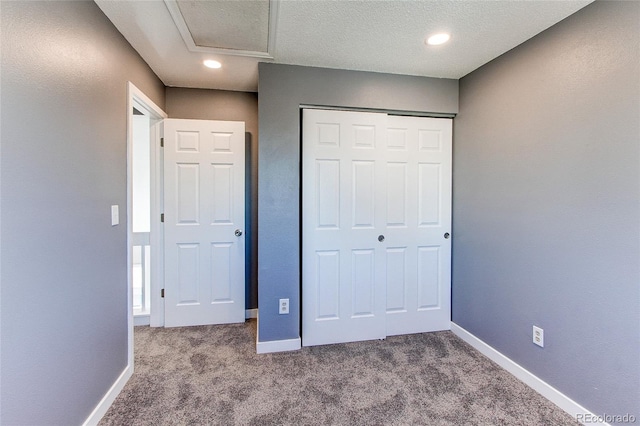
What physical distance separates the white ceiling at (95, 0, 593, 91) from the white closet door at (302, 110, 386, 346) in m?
0.51

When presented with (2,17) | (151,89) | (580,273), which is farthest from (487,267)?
(151,89)

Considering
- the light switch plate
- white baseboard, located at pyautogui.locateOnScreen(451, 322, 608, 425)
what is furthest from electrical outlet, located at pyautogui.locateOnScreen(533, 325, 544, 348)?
the light switch plate

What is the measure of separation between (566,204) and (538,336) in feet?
2.99

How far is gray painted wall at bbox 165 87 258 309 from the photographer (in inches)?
111

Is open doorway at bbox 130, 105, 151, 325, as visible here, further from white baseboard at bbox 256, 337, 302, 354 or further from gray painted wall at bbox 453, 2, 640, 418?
gray painted wall at bbox 453, 2, 640, 418

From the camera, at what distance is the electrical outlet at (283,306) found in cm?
235

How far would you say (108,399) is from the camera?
67.1 inches

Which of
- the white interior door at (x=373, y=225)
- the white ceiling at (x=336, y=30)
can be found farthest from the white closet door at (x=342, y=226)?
the white ceiling at (x=336, y=30)

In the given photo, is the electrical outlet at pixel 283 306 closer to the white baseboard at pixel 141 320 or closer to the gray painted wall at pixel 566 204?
the white baseboard at pixel 141 320

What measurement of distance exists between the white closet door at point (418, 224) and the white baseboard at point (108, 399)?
2118 millimetres

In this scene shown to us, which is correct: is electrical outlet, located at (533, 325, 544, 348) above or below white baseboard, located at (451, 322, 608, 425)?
above

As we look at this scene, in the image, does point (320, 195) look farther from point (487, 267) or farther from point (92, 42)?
point (92, 42)

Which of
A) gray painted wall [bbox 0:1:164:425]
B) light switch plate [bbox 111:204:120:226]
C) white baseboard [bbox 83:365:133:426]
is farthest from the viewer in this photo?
light switch plate [bbox 111:204:120:226]

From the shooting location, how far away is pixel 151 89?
2.43 meters
